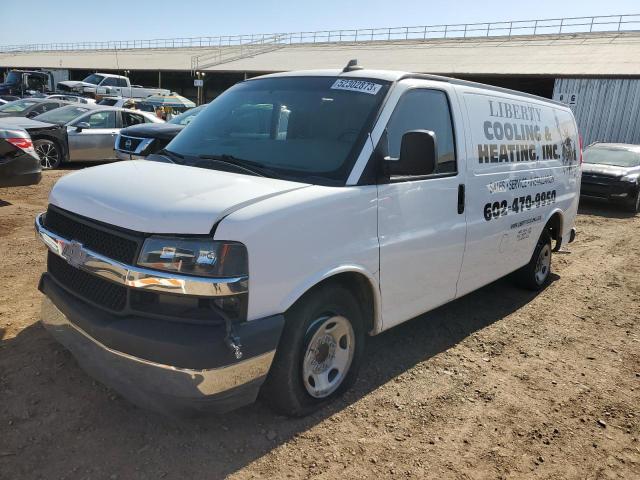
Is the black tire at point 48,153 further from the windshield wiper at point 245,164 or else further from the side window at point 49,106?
the windshield wiper at point 245,164

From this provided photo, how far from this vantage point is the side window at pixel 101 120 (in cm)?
1233

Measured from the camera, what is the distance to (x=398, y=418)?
3260 mm

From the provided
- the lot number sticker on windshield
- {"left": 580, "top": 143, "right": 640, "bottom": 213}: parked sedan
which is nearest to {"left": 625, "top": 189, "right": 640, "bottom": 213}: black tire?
{"left": 580, "top": 143, "right": 640, "bottom": 213}: parked sedan

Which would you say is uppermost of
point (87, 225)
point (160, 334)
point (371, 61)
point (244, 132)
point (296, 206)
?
point (371, 61)

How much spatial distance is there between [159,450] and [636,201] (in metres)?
12.7

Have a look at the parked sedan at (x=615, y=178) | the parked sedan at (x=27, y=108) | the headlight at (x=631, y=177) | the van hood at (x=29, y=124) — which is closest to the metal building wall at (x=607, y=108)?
the parked sedan at (x=615, y=178)

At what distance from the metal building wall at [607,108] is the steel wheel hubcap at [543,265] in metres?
17.5

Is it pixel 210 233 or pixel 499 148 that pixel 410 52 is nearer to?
pixel 499 148

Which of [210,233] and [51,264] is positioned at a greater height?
[210,233]

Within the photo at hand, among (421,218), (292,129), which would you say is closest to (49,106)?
(292,129)

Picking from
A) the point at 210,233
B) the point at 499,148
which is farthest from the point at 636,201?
the point at 210,233

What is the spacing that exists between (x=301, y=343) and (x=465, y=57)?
32.0 meters

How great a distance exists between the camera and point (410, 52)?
35906mm

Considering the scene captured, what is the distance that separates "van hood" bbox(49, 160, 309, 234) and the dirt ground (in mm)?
1212
